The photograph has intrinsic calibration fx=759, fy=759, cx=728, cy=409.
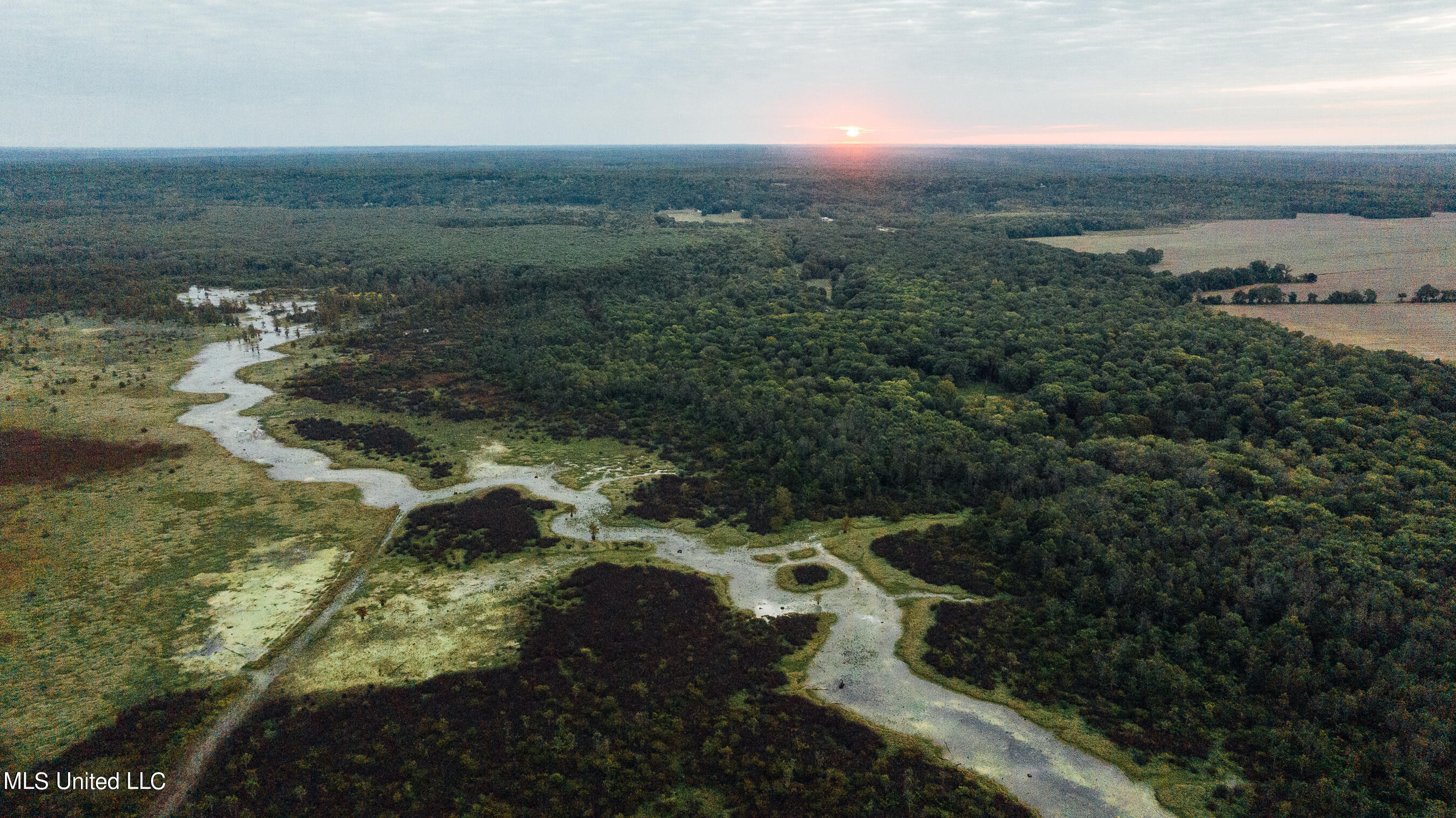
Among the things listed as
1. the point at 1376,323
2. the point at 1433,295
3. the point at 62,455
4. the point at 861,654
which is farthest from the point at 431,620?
the point at 1433,295

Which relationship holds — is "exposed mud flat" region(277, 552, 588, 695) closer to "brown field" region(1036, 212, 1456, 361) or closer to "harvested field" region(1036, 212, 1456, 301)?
"brown field" region(1036, 212, 1456, 361)

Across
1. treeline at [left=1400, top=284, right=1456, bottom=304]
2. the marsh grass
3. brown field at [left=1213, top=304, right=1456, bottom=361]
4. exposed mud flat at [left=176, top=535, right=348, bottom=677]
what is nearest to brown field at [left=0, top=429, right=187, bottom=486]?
exposed mud flat at [left=176, top=535, right=348, bottom=677]

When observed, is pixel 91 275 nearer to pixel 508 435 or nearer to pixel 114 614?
pixel 508 435

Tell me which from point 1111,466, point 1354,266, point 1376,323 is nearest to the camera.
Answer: point 1111,466

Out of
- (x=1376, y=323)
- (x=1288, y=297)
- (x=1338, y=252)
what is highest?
(x=1338, y=252)

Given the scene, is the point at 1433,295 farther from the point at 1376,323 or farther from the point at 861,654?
the point at 861,654

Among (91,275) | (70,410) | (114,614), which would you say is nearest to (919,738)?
(114,614)

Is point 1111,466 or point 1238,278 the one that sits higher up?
point 1238,278
